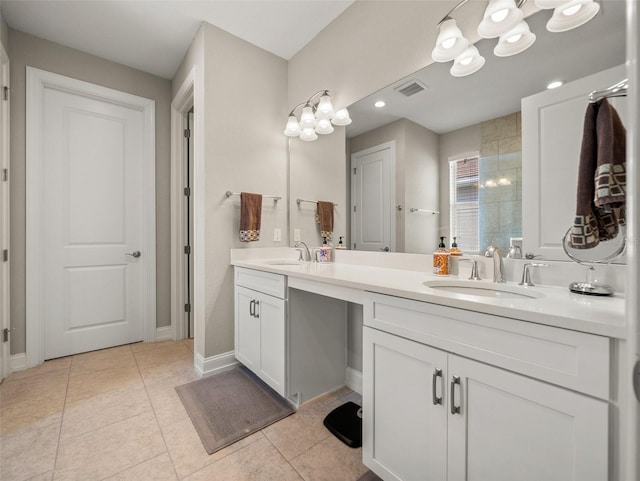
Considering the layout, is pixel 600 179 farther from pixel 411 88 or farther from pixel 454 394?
pixel 411 88

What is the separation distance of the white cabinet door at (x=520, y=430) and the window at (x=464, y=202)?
0.71m

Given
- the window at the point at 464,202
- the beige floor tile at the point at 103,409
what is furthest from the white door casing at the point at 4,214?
the window at the point at 464,202

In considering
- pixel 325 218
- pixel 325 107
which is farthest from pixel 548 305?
pixel 325 107

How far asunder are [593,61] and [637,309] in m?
1.19

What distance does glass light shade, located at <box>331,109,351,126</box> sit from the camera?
2.02 meters

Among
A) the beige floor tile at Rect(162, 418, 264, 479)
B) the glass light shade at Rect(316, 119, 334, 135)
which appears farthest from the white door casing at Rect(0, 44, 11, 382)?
the glass light shade at Rect(316, 119, 334, 135)

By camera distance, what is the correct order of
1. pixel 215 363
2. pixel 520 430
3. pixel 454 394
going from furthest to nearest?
pixel 215 363, pixel 454 394, pixel 520 430

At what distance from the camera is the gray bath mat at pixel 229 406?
1.51 m

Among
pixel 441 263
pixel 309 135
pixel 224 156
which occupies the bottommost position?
A: pixel 441 263

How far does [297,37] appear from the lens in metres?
2.34

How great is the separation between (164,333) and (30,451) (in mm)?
1501

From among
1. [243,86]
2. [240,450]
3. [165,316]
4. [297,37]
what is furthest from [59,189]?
[240,450]

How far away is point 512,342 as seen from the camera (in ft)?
2.58

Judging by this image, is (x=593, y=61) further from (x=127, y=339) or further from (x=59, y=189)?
(x=127, y=339)
